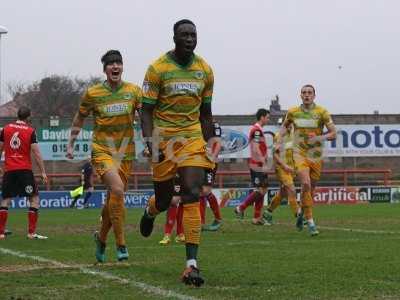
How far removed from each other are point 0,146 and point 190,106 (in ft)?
22.3

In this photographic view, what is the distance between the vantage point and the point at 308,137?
1338 cm

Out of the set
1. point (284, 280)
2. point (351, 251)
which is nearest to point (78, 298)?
point (284, 280)

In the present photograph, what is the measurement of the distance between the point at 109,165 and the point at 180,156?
1474 millimetres

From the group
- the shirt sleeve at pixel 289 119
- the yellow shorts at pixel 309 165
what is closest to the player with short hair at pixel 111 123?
the yellow shorts at pixel 309 165

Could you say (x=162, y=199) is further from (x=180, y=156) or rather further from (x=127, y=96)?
(x=127, y=96)

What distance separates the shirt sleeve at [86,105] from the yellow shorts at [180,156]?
1.67 m

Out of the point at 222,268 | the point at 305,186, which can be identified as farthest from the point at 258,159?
the point at 222,268

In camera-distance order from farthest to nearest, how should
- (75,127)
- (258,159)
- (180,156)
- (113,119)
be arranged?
1. (258,159)
2. (75,127)
3. (113,119)
4. (180,156)

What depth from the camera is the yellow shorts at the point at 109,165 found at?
8.84m

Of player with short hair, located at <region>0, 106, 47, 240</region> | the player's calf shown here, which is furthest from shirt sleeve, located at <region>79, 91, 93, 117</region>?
player with short hair, located at <region>0, 106, 47, 240</region>

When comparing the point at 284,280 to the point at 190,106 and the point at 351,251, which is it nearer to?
the point at 190,106

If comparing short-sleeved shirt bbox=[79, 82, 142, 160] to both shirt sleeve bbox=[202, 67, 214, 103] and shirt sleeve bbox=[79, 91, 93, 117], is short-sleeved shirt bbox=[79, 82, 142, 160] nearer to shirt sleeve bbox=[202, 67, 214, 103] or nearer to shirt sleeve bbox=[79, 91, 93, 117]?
shirt sleeve bbox=[79, 91, 93, 117]

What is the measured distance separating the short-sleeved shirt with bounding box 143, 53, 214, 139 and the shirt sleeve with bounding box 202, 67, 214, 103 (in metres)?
0.03

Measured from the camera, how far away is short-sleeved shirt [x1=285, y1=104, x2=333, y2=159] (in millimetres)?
13336
